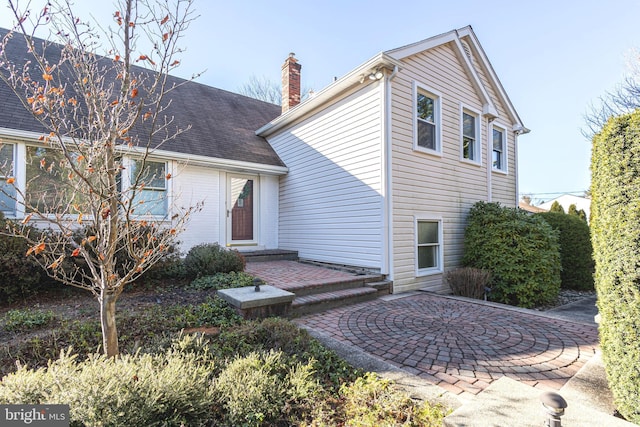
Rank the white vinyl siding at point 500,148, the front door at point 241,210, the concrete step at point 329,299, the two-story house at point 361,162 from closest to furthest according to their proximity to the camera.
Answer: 1. the concrete step at point 329,299
2. the two-story house at point 361,162
3. the front door at point 241,210
4. the white vinyl siding at point 500,148

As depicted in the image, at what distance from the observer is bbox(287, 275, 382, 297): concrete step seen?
16.4 feet

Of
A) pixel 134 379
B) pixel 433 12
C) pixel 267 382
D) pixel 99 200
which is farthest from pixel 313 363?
pixel 433 12

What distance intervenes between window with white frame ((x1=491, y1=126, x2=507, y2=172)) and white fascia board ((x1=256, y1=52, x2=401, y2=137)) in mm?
5010

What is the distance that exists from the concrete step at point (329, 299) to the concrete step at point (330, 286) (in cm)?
7

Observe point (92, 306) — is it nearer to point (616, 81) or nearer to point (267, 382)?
point (267, 382)

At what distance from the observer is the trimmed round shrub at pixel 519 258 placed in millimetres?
5938

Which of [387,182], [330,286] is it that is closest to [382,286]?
[330,286]

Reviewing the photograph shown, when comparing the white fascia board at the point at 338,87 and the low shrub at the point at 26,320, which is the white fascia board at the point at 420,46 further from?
the low shrub at the point at 26,320

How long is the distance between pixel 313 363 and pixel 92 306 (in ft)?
11.7

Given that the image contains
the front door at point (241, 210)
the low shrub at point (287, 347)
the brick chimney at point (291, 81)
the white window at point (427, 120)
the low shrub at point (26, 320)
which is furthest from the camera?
the brick chimney at point (291, 81)

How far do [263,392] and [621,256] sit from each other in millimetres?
2632

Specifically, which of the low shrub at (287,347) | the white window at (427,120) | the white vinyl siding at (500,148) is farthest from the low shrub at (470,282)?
the white vinyl siding at (500,148)

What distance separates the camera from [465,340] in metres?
3.55

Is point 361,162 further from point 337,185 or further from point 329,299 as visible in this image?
point 329,299
